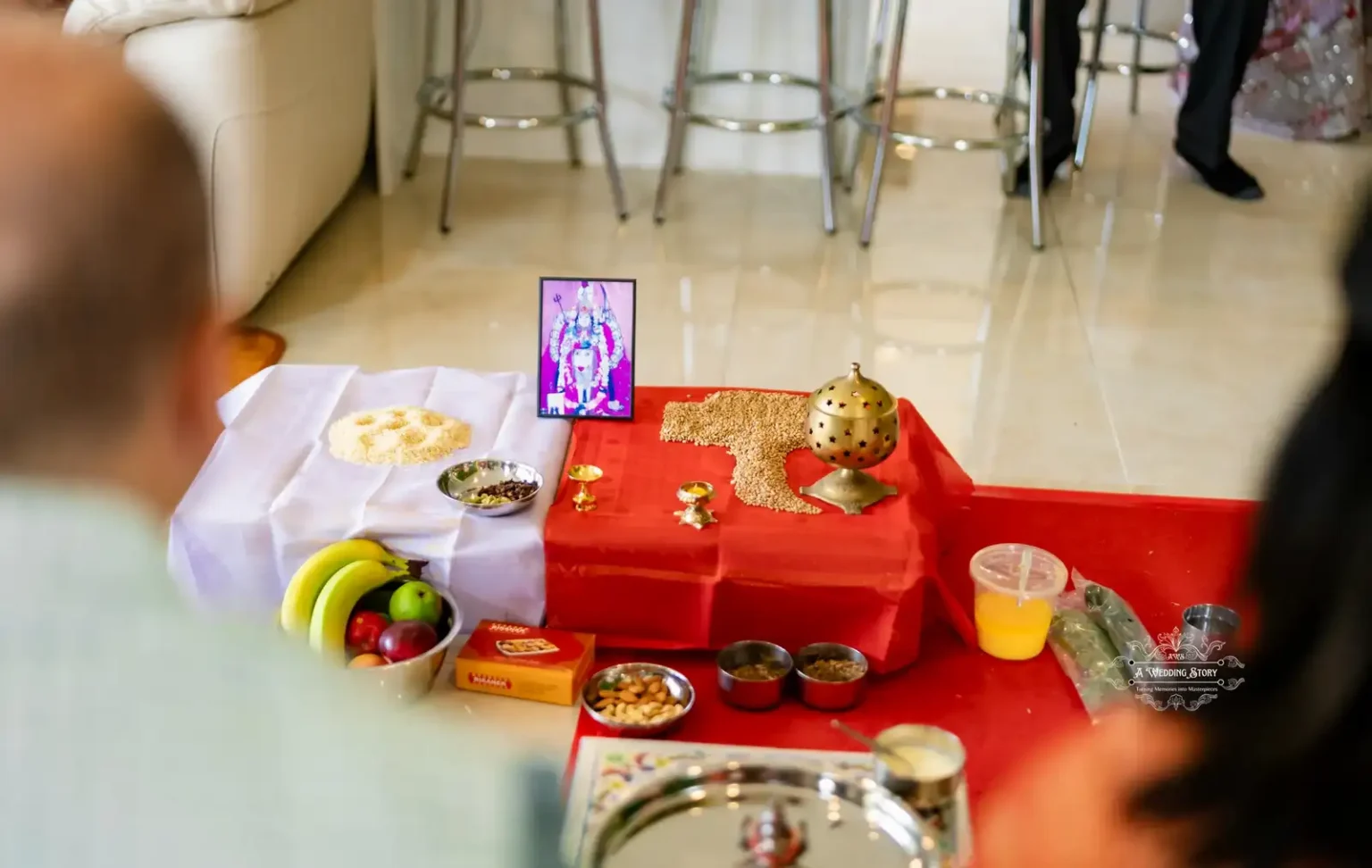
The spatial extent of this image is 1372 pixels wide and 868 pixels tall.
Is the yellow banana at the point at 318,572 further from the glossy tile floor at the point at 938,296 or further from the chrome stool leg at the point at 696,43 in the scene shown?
the chrome stool leg at the point at 696,43

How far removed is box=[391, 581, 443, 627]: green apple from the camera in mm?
1593

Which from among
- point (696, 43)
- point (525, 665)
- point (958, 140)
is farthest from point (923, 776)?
point (696, 43)

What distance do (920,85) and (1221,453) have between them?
298 cm

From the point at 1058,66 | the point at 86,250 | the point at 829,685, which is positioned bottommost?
the point at 829,685

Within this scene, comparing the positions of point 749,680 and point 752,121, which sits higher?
point 752,121

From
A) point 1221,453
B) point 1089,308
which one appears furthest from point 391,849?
point 1089,308

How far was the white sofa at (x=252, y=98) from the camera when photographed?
103 inches

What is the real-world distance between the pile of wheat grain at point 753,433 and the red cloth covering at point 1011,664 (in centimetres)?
22

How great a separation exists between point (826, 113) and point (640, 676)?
7.24 feet

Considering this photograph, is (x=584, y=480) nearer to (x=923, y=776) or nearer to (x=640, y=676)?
(x=640, y=676)

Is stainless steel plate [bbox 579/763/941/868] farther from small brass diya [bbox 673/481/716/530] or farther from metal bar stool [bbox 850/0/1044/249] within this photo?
metal bar stool [bbox 850/0/1044/249]

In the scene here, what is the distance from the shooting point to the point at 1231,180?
3.87 metres

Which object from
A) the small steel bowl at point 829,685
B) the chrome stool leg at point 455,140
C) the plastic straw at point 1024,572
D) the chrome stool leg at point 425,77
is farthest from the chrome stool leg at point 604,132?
the small steel bowl at point 829,685

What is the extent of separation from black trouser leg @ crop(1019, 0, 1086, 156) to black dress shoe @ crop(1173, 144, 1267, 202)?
43 centimetres
